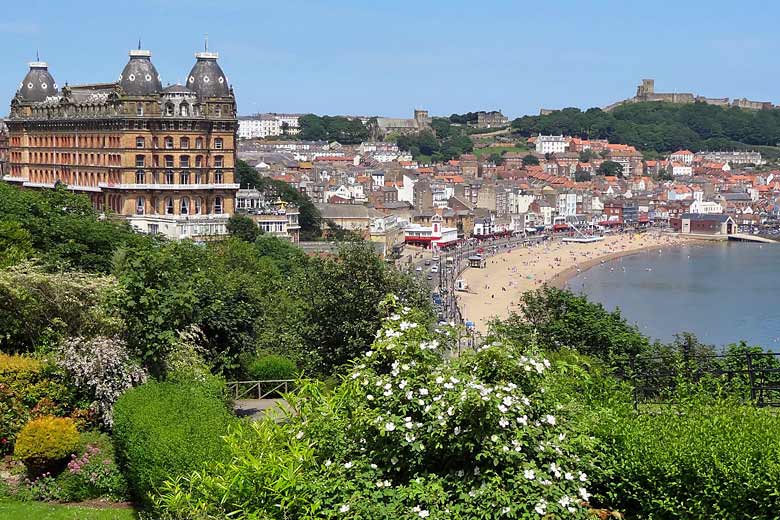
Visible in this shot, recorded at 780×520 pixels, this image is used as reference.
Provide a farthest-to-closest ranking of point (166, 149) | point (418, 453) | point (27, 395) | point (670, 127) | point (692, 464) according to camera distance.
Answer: point (670, 127) → point (166, 149) → point (27, 395) → point (692, 464) → point (418, 453)

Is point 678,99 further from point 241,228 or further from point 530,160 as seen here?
point 241,228


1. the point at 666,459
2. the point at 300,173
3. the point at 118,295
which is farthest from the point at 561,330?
the point at 300,173

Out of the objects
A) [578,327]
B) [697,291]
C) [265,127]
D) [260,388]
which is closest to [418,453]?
[260,388]

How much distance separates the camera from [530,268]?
64312mm

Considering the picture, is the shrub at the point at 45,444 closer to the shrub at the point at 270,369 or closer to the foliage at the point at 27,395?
the foliage at the point at 27,395

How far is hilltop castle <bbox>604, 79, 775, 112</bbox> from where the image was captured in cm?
18362

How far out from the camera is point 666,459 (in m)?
6.77

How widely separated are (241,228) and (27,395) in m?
30.4

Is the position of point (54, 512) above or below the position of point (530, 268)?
above

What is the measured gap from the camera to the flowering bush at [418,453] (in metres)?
6.24

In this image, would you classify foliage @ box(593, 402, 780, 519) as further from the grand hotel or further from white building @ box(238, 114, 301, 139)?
white building @ box(238, 114, 301, 139)

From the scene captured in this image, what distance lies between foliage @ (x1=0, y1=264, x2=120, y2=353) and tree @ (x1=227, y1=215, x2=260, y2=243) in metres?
28.1

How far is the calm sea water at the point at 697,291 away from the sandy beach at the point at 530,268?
1834 mm

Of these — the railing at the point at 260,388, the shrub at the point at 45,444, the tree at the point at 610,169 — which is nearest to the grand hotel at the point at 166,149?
the railing at the point at 260,388
